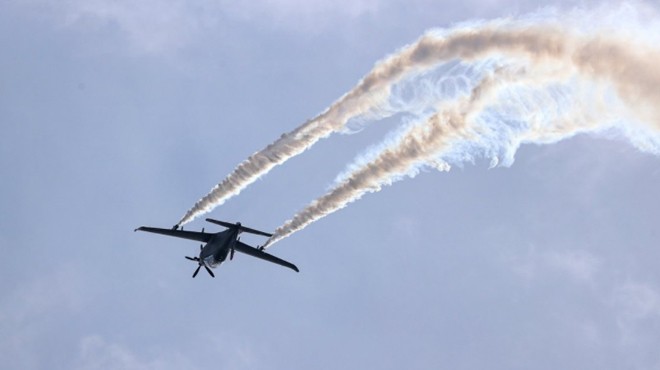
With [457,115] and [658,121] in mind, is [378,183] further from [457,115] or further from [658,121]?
[658,121]

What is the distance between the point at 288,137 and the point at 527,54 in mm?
20924

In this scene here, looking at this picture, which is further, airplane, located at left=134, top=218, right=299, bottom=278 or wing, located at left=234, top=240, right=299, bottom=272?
wing, located at left=234, top=240, right=299, bottom=272

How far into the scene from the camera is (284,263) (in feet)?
217

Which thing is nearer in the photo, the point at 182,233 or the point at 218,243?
the point at 218,243

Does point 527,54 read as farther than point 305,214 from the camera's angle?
No

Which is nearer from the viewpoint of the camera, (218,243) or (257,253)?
(218,243)

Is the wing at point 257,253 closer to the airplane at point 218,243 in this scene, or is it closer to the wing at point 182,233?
the airplane at point 218,243

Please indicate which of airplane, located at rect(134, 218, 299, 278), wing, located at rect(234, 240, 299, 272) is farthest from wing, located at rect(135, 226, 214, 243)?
wing, located at rect(234, 240, 299, 272)

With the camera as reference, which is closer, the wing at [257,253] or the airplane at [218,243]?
the airplane at [218,243]

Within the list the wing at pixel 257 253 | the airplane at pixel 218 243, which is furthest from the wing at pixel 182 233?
the wing at pixel 257 253

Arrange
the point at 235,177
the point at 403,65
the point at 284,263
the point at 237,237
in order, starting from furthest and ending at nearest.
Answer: the point at 284,263, the point at 237,237, the point at 235,177, the point at 403,65

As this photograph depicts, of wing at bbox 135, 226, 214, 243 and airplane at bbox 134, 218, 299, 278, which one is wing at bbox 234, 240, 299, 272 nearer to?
airplane at bbox 134, 218, 299, 278

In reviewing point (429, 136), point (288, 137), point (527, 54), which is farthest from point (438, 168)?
point (288, 137)

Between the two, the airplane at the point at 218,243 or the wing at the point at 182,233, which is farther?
the wing at the point at 182,233
